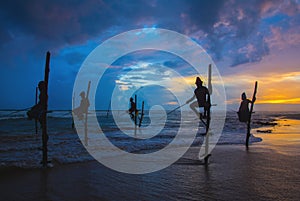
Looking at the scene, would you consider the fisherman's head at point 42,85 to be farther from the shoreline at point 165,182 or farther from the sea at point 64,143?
the shoreline at point 165,182

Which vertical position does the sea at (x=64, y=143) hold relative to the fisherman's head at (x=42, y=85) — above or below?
below

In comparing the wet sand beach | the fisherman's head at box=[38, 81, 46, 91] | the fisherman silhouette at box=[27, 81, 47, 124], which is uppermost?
the fisherman's head at box=[38, 81, 46, 91]

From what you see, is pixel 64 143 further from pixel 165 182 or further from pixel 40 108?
pixel 165 182

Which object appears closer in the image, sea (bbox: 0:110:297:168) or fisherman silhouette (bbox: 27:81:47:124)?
fisherman silhouette (bbox: 27:81:47:124)

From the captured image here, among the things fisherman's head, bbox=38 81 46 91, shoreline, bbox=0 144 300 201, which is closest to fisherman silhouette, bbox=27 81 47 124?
fisherman's head, bbox=38 81 46 91

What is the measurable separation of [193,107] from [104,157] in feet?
15.1

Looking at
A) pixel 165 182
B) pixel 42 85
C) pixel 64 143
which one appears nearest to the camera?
pixel 165 182

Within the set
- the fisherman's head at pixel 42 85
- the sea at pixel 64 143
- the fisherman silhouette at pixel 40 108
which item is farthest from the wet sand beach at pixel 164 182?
the fisherman's head at pixel 42 85

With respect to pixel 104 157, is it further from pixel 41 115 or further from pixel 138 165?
pixel 41 115

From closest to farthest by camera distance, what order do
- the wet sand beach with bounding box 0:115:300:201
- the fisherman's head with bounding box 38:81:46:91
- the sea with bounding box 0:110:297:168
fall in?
1. the wet sand beach with bounding box 0:115:300:201
2. the fisherman's head with bounding box 38:81:46:91
3. the sea with bounding box 0:110:297:168

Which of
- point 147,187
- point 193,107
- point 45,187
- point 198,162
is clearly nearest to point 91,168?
point 45,187

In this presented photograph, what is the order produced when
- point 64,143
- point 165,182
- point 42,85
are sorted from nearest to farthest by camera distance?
point 165,182 < point 42,85 < point 64,143

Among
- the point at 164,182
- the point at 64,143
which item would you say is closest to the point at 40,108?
the point at 164,182

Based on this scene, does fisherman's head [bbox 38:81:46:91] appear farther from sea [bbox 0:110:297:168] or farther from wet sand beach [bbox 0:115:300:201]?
wet sand beach [bbox 0:115:300:201]
